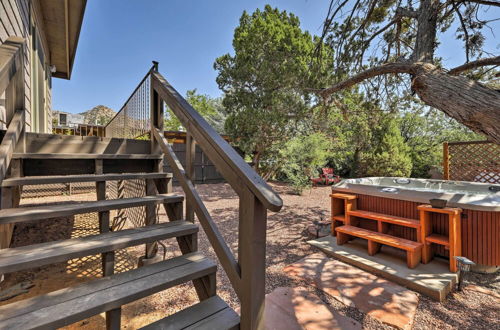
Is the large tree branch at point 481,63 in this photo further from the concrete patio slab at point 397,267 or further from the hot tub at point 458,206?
the concrete patio slab at point 397,267

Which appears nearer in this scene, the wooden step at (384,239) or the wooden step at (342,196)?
Result: the wooden step at (384,239)

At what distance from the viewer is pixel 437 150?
37.4 ft

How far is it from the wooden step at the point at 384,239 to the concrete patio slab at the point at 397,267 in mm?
248

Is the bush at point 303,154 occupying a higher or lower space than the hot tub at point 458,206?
higher

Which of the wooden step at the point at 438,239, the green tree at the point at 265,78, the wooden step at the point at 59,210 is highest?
the green tree at the point at 265,78

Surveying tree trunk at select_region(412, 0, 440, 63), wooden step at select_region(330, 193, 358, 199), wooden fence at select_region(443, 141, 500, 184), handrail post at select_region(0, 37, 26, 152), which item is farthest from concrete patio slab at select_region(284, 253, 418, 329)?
Answer: wooden fence at select_region(443, 141, 500, 184)

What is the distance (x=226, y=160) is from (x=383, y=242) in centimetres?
288

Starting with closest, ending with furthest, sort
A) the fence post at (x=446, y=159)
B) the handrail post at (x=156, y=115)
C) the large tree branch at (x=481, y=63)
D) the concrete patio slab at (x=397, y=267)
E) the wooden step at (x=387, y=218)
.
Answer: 1. the large tree branch at (x=481, y=63)
2. the concrete patio slab at (x=397, y=267)
3. the handrail post at (x=156, y=115)
4. the wooden step at (x=387, y=218)
5. the fence post at (x=446, y=159)

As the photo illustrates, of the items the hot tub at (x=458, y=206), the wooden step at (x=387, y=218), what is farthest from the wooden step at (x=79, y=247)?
the hot tub at (x=458, y=206)

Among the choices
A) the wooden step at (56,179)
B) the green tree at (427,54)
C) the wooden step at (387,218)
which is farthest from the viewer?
the wooden step at (387,218)

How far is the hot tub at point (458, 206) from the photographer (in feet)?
9.23

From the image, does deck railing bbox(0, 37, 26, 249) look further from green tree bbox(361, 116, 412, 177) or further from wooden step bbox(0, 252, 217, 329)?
green tree bbox(361, 116, 412, 177)

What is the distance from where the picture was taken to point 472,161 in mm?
5758

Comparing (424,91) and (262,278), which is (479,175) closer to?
(424,91)
